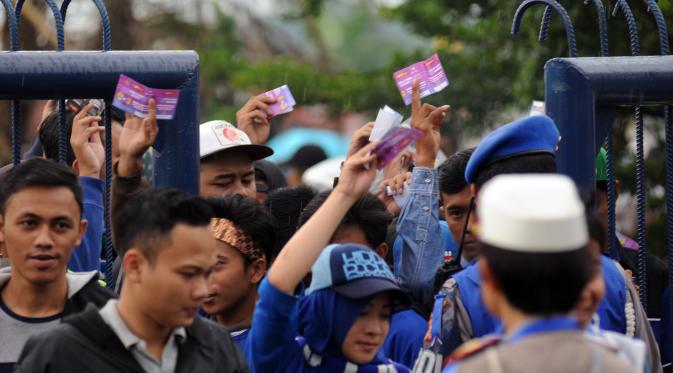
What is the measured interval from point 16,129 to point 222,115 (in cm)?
1170

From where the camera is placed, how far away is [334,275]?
453 cm

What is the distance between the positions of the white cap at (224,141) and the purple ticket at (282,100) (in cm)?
18

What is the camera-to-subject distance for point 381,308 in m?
4.54

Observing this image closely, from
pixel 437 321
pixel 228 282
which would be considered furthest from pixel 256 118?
pixel 437 321

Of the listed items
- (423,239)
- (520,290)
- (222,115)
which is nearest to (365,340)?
(423,239)

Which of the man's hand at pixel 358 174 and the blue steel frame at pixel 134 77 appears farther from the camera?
the blue steel frame at pixel 134 77

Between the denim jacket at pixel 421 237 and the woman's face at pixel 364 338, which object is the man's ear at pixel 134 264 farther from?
the denim jacket at pixel 421 237

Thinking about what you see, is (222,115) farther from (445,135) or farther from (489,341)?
(489,341)

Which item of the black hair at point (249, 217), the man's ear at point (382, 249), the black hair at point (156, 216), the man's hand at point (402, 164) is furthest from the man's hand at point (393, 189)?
the black hair at point (156, 216)

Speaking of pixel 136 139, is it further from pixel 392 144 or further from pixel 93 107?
pixel 392 144

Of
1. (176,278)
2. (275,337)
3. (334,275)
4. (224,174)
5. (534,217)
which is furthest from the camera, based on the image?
(224,174)

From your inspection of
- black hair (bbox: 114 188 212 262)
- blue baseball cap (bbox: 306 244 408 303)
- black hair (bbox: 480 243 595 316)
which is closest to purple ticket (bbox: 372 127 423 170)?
blue baseball cap (bbox: 306 244 408 303)

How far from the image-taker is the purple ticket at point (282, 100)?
19.4 ft

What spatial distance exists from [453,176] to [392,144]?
1263 millimetres
